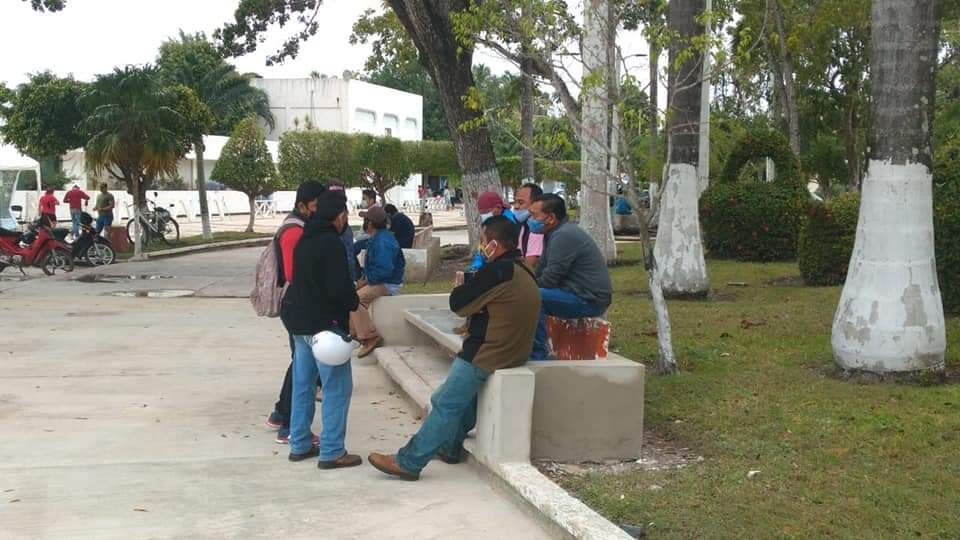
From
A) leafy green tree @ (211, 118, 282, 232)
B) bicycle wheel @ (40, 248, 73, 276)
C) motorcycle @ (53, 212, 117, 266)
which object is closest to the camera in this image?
bicycle wheel @ (40, 248, 73, 276)

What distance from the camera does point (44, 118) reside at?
126 feet

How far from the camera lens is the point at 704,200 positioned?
17.4 metres

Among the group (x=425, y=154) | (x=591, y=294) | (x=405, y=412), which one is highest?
(x=425, y=154)

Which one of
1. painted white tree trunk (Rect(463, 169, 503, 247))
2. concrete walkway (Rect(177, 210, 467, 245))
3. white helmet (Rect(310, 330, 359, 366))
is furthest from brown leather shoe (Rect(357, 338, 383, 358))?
concrete walkway (Rect(177, 210, 467, 245))

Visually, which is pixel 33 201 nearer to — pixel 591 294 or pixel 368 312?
pixel 368 312

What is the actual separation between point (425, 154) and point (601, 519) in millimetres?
51638

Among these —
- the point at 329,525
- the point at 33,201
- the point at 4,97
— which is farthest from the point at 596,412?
the point at 4,97

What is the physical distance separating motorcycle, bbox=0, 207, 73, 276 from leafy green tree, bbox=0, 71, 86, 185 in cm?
1946

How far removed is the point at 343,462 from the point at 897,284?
4.10 metres

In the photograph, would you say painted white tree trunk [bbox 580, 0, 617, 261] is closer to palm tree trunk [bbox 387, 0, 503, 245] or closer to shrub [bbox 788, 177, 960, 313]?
palm tree trunk [bbox 387, 0, 503, 245]

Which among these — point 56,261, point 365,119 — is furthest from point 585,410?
point 365,119

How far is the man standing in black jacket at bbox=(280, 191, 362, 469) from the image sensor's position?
5980 mm

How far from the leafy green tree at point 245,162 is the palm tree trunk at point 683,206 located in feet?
73.6

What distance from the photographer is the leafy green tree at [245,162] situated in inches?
1264
